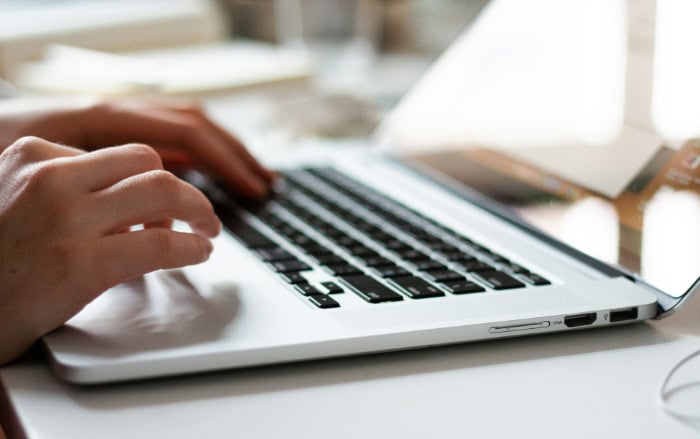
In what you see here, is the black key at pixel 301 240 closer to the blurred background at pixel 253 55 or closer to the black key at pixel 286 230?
the black key at pixel 286 230

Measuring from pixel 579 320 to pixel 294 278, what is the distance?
16 centimetres

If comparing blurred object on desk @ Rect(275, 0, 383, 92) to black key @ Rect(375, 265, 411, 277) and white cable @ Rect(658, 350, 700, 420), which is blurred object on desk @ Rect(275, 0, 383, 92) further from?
white cable @ Rect(658, 350, 700, 420)

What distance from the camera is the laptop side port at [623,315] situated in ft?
1.70

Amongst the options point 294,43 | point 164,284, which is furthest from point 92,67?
point 164,284

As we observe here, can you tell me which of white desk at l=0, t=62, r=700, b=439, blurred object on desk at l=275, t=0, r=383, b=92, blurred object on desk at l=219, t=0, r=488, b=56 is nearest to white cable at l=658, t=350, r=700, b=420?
white desk at l=0, t=62, r=700, b=439

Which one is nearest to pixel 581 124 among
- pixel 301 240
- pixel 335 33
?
pixel 301 240

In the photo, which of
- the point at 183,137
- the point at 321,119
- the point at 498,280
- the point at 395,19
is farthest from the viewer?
the point at 395,19

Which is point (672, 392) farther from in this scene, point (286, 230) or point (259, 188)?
point (259, 188)

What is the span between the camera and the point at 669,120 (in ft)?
2.06

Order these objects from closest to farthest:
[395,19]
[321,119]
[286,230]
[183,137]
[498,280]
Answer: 1. [498,280]
2. [286,230]
3. [183,137]
4. [321,119]
5. [395,19]

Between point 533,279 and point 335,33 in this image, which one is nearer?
point 533,279

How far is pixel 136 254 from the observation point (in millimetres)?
501

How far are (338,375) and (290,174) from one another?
0.41 meters

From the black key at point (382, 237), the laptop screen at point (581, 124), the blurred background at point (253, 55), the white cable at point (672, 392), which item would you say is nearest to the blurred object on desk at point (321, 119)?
the blurred background at point (253, 55)
